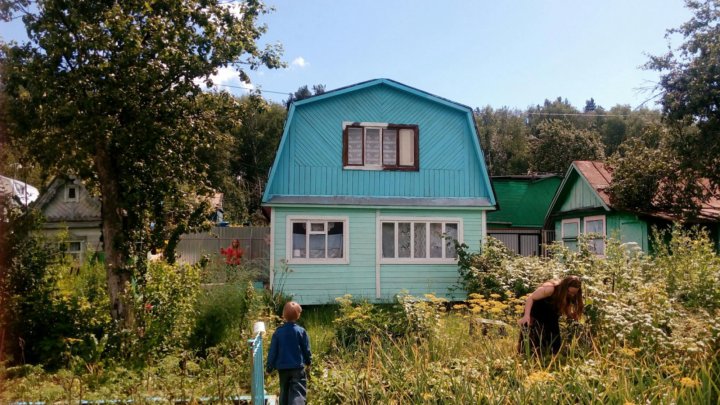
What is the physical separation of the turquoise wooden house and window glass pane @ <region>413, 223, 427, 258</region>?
0.09 feet

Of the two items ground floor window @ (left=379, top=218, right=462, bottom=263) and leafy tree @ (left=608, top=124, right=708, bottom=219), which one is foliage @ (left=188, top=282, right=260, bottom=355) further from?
leafy tree @ (left=608, top=124, right=708, bottom=219)

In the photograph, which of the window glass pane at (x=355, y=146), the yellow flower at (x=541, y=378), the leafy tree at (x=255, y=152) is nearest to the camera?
the yellow flower at (x=541, y=378)

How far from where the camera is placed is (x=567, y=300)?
5.90 m

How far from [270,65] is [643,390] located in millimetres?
7283

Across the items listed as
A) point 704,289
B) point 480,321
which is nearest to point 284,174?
point 480,321

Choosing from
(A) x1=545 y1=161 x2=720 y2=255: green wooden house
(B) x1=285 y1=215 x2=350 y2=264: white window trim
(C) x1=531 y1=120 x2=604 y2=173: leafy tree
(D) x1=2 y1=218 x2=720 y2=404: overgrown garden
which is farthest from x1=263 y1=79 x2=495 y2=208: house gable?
(C) x1=531 y1=120 x2=604 y2=173: leafy tree

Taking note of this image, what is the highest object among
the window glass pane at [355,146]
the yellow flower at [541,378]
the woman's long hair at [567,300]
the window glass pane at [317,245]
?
the window glass pane at [355,146]

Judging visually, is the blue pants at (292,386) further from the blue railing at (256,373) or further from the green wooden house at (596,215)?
the green wooden house at (596,215)

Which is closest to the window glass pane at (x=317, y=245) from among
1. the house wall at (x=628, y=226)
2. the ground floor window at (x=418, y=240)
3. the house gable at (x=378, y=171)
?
the house gable at (x=378, y=171)

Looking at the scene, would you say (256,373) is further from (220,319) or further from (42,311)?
(42,311)

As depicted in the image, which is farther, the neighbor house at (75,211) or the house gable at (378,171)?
the neighbor house at (75,211)

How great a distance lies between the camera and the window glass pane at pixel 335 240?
14.2 meters

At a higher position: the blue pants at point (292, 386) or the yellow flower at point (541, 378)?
the yellow flower at point (541, 378)

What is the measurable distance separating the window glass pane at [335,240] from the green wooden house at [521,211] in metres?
11.4
